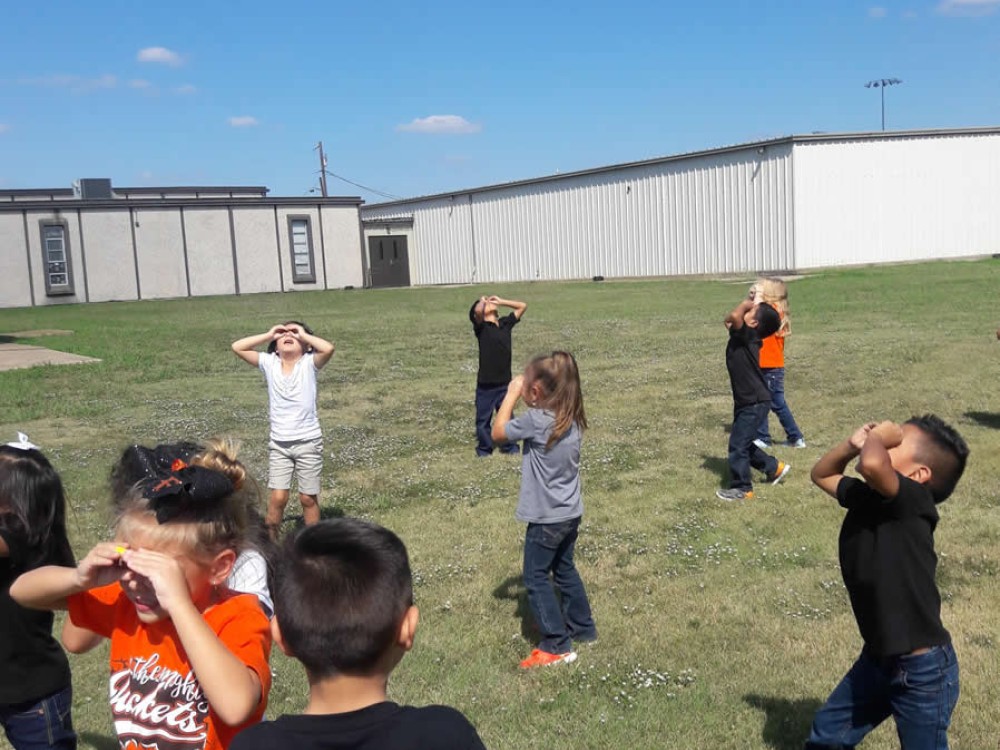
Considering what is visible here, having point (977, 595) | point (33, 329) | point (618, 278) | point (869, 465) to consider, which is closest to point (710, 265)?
point (618, 278)

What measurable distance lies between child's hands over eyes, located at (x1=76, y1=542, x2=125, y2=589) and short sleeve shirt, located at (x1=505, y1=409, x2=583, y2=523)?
9.24ft

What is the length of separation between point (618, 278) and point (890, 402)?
35.9 meters

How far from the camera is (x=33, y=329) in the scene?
28188 millimetres

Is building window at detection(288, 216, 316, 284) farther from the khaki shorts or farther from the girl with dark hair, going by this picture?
the girl with dark hair

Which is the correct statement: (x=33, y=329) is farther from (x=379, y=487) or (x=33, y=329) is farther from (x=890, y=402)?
(x=890, y=402)

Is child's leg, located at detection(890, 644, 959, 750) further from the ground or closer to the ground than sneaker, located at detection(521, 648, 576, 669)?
further from the ground

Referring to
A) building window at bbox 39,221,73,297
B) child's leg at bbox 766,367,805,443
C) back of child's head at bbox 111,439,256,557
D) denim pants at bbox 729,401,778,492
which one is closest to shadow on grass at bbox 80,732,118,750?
back of child's head at bbox 111,439,256,557

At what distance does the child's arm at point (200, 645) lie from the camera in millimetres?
2088

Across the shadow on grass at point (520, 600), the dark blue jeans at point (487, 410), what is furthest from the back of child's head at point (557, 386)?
the dark blue jeans at point (487, 410)

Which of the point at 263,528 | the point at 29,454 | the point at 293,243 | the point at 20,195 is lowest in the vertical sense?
the point at 263,528

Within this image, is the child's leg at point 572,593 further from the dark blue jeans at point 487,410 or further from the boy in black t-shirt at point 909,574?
the dark blue jeans at point 487,410

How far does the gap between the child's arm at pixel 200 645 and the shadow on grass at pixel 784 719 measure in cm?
275

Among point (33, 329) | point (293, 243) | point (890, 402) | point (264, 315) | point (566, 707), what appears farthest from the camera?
point (293, 243)

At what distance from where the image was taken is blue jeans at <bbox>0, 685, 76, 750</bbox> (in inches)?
120
